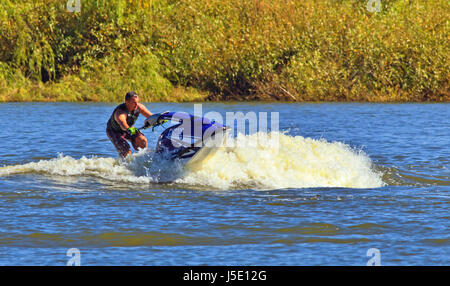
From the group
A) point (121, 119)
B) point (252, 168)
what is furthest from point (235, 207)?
point (121, 119)

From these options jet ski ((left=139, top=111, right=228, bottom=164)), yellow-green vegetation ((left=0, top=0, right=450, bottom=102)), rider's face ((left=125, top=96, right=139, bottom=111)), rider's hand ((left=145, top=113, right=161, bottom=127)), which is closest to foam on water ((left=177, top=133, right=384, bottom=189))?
jet ski ((left=139, top=111, right=228, bottom=164))

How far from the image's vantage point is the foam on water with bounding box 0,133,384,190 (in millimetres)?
11531

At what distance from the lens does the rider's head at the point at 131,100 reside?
12.4 m

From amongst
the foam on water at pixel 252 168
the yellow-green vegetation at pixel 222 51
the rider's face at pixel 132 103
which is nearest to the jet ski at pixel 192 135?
the foam on water at pixel 252 168

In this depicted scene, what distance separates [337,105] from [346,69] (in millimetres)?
3251

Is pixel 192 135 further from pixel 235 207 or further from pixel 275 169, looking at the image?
pixel 235 207

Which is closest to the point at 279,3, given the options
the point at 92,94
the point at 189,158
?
the point at 92,94

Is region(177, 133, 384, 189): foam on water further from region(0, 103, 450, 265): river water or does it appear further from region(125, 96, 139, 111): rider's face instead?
region(125, 96, 139, 111): rider's face

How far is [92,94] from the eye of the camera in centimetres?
3150

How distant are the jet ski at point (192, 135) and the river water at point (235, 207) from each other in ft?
0.78

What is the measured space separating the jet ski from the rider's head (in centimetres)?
77

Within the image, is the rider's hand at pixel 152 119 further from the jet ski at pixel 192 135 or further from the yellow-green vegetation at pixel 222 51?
the yellow-green vegetation at pixel 222 51

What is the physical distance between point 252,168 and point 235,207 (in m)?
2.26
